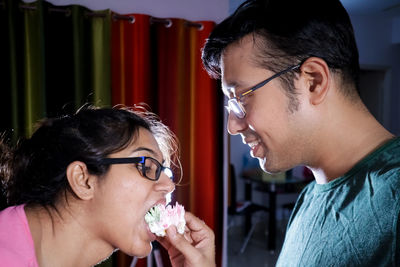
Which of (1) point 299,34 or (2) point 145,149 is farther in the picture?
(2) point 145,149

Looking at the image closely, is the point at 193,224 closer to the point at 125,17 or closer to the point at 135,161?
the point at 135,161

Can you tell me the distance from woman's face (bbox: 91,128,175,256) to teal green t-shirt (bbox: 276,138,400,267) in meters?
0.59

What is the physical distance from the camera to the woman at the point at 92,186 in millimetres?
1375

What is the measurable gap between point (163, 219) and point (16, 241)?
1.82 ft

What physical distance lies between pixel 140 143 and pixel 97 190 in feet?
0.81

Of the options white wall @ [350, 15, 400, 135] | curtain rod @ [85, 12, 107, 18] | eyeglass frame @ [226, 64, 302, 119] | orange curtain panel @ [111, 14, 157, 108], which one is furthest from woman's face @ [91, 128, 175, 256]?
white wall @ [350, 15, 400, 135]

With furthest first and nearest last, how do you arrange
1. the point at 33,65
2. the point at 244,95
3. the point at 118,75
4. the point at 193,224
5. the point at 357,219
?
1. the point at 118,75
2. the point at 33,65
3. the point at 193,224
4. the point at 244,95
5. the point at 357,219

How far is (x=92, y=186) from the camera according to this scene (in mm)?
1399

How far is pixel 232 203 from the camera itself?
209 inches

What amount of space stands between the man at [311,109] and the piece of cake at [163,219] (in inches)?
18.0

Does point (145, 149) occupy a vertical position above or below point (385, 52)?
below

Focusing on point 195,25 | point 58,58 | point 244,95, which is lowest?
point 244,95

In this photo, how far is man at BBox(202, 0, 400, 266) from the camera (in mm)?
1087

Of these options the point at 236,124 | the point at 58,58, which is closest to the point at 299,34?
the point at 236,124
